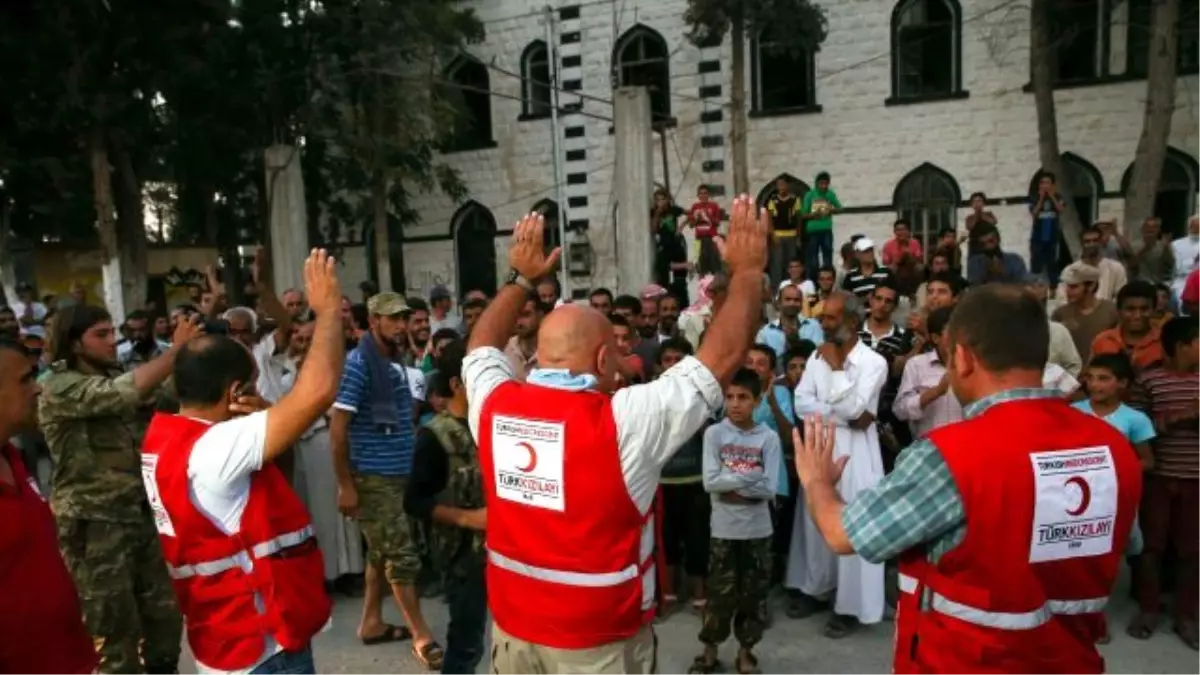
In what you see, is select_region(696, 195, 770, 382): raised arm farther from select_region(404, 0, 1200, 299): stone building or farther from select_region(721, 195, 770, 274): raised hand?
select_region(404, 0, 1200, 299): stone building

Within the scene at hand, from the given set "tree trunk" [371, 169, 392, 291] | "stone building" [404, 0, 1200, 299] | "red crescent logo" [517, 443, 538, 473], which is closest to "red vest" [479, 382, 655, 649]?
"red crescent logo" [517, 443, 538, 473]

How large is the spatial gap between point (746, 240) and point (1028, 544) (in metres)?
1.09

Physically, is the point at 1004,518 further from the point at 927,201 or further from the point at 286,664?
the point at 927,201

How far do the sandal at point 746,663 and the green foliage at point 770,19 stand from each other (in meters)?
12.7

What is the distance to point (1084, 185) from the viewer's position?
1591 cm

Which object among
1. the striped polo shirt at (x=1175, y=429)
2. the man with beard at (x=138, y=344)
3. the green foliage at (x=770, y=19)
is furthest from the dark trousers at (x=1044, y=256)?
the man with beard at (x=138, y=344)

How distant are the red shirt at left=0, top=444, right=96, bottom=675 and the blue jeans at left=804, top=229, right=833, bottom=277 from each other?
38.6 feet

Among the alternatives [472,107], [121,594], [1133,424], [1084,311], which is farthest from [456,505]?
[472,107]

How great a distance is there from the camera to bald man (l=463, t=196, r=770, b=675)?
2.47 m

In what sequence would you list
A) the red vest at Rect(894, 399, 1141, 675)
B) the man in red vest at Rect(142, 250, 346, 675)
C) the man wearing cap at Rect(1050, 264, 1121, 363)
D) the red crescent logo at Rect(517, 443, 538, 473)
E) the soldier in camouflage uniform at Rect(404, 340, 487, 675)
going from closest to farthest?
the red vest at Rect(894, 399, 1141, 675)
the red crescent logo at Rect(517, 443, 538, 473)
the man in red vest at Rect(142, 250, 346, 675)
the soldier in camouflage uniform at Rect(404, 340, 487, 675)
the man wearing cap at Rect(1050, 264, 1121, 363)

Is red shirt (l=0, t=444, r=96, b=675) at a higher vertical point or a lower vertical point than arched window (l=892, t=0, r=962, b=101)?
lower

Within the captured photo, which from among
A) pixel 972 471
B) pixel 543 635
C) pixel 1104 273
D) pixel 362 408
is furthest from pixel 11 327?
pixel 1104 273

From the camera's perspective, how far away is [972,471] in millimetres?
2082

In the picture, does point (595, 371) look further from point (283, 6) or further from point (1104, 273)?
point (283, 6)
